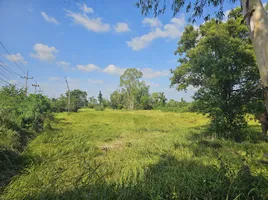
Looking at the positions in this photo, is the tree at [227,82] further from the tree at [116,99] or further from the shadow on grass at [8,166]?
the tree at [116,99]

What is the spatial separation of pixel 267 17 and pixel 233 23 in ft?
25.8

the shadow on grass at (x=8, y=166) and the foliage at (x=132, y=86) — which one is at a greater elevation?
the foliage at (x=132, y=86)

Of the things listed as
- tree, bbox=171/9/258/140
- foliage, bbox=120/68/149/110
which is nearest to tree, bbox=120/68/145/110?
foliage, bbox=120/68/149/110

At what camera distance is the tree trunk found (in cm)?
149

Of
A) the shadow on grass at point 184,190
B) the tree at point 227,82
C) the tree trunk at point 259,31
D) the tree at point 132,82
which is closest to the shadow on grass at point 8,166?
the shadow on grass at point 184,190

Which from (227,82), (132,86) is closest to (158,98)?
(132,86)

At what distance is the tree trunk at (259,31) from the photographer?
4.89 feet

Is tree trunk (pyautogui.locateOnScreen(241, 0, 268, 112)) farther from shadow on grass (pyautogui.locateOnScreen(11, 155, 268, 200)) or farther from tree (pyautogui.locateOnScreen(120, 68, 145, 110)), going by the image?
tree (pyautogui.locateOnScreen(120, 68, 145, 110))

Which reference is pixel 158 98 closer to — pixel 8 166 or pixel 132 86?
pixel 132 86

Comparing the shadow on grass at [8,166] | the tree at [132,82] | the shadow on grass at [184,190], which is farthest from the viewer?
the tree at [132,82]

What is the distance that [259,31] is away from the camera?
5.18 ft

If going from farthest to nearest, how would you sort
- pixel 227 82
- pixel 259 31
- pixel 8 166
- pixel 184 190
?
pixel 227 82, pixel 8 166, pixel 184 190, pixel 259 31

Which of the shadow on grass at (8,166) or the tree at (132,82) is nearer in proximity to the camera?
the shadow on grass at (8,166)

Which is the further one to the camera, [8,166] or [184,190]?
[8,166]
